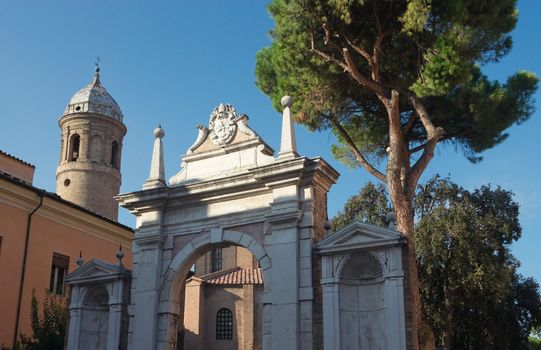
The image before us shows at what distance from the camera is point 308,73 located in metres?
15.8

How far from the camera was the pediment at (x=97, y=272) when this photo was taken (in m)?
13.8

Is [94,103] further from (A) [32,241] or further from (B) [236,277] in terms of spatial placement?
(A) [32,241]

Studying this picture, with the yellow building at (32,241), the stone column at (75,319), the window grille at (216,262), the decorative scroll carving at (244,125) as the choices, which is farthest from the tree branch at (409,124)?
the window grille at (216,262)

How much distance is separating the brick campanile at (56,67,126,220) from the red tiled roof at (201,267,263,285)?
616cm

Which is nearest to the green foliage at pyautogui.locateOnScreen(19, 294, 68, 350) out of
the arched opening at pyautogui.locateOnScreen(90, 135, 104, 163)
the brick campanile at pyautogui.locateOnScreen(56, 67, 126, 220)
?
the brick campanile at pyautogui.locateOnScreen(56, 67, 126, 220)

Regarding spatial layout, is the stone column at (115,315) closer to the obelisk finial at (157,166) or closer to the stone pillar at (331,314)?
the obelisk finial at (157,166)

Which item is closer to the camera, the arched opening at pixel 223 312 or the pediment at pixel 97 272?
the pediment at pixel 97 272

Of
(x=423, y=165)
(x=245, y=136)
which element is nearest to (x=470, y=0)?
(x=423, y=165)

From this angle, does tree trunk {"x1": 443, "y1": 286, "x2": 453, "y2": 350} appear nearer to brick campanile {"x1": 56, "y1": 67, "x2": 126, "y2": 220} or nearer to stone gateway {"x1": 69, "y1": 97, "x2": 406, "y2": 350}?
stone gateway {"x1": 69, "y1": 97, "x2": 406, "y2": 350}

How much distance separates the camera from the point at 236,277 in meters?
30.6

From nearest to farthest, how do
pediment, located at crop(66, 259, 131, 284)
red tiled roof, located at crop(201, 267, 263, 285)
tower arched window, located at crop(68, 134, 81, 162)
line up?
1. pediment, located at crop(66, 259, 131, 284)
2. red tiled roof, located at crop(201, 267, 263, 285)
3. tower arched window, located at crop(68, 134, 81, 162)

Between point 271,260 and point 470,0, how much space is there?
24.7ft

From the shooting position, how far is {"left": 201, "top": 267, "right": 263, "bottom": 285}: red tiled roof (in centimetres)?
2981

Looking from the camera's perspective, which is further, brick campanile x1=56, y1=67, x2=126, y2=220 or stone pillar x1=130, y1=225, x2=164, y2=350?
brick campanile x1=56, y1=67, x2=126, y2=220
